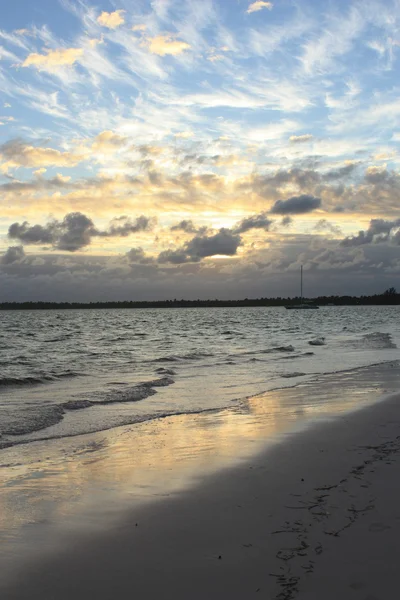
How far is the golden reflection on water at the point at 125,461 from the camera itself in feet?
20.0

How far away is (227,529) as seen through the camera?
17.2 ft

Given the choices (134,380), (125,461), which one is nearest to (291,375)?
(134,380)

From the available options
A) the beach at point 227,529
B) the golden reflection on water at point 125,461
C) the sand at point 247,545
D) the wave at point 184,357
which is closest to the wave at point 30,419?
the golden reflection on water at point 125,461

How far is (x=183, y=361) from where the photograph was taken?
26750 millimetres

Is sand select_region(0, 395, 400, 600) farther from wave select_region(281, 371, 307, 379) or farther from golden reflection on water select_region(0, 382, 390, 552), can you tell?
wave select_region(281, 371, 307, 379)

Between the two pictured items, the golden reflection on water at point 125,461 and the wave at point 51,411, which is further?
the wave at point 51,411

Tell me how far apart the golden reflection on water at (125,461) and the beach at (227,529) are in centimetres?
4

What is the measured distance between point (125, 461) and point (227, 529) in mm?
3241

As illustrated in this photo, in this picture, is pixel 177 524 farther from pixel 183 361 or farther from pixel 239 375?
pixel 183 361

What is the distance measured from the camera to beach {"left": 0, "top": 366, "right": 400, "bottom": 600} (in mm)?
4199

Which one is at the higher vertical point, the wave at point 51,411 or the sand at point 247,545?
the sand at point 247,545

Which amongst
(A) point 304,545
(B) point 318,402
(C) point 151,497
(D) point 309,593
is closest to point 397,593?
(D) point 309,593

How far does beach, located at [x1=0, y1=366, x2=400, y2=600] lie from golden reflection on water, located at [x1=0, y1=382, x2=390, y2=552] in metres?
0.04

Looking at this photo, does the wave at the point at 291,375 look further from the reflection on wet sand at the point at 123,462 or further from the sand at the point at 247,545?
the sand at the point at 247,545
